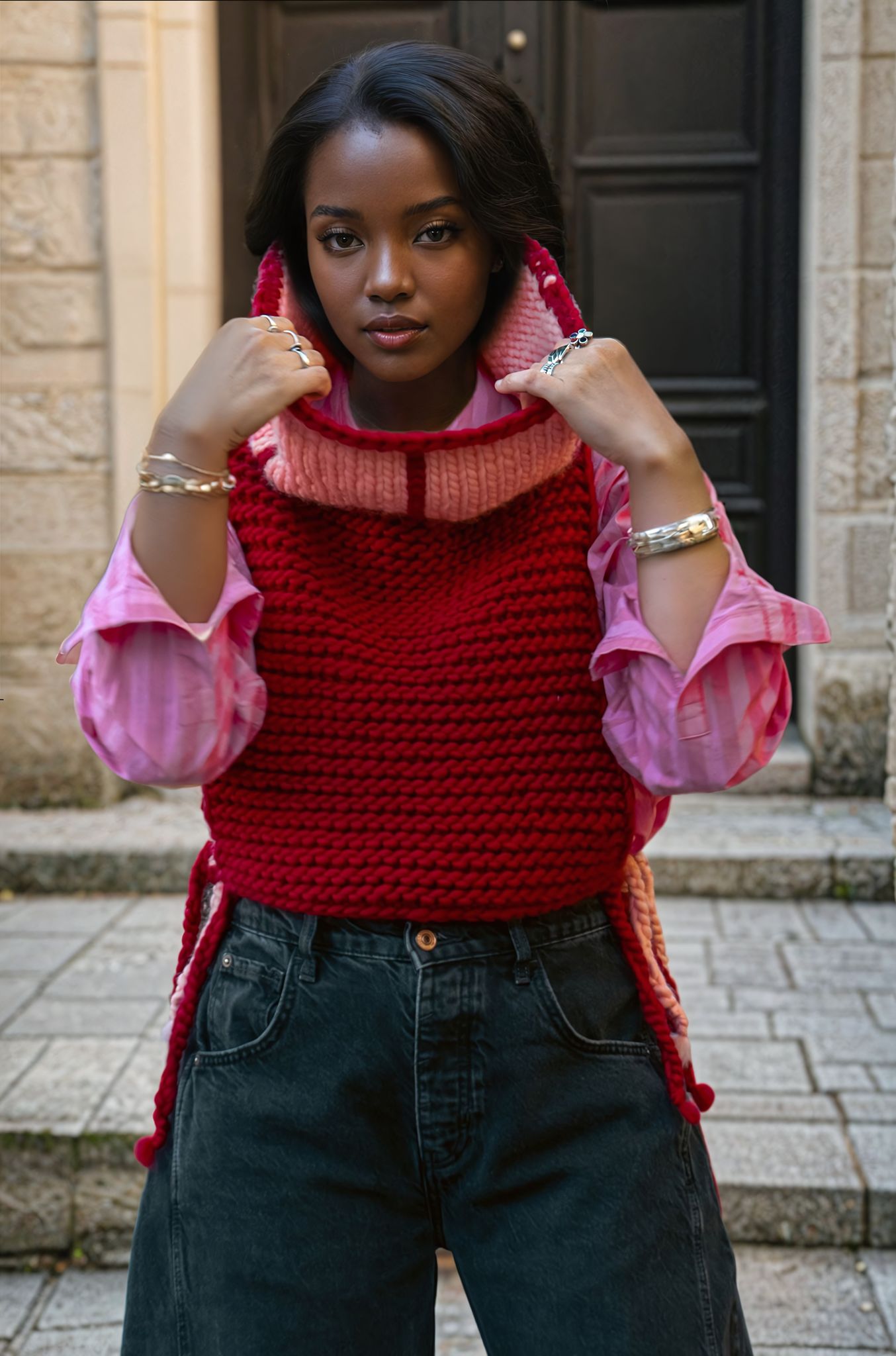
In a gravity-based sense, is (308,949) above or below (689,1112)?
above

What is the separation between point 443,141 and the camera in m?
1.35

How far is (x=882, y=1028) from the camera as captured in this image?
10.8 ft

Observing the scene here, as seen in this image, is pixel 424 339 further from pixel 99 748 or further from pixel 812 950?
pixel 812 950

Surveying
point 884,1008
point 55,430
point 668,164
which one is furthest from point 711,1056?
point 668,164

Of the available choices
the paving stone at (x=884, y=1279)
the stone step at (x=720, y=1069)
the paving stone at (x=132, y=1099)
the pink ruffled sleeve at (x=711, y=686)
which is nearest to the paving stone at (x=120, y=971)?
the stone step at (x=720, y=1069)

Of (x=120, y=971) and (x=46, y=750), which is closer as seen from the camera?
(x=120, y=971)

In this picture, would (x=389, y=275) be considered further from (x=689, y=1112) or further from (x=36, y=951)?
(x=36, y=951)

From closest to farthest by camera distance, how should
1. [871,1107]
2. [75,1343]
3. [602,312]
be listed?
[75,1343]
[871,1107]
[602,312]

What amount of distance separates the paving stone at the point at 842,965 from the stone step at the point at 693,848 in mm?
391

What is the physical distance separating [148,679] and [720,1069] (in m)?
2.20

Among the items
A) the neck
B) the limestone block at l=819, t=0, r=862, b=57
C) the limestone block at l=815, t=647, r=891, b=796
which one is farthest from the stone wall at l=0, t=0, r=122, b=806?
the neck

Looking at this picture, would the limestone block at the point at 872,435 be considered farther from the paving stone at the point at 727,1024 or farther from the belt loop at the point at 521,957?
the belt loop at the point at 521,957

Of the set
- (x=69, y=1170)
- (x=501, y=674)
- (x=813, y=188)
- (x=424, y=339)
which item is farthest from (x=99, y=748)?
(x=813, y=188)

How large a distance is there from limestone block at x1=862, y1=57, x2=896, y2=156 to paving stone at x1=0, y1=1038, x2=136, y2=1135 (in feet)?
11.6
